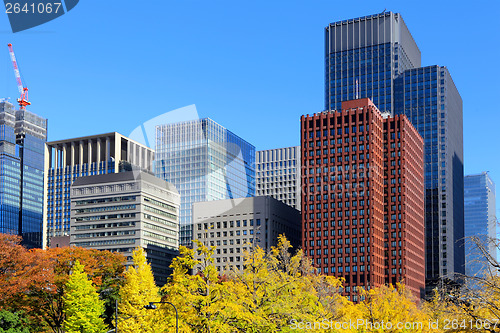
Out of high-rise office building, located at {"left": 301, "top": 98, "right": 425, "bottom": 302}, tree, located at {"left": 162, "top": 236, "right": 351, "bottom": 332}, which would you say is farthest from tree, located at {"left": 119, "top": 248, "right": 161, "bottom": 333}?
high-rise office building, located at {"left": 301, "top": 98, "right": 425, "bottom": 302}

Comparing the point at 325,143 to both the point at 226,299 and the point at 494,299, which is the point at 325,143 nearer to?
the point at 226,299

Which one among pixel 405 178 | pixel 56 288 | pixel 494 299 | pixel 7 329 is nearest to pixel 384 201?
Answer: pixel 405 178

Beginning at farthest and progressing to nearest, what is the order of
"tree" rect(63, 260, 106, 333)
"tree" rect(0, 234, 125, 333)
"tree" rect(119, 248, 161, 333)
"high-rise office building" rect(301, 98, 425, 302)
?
1. "high-rise office building" rect(301, 98, 425, 302)
2. "tree" rect(0, 234, 125, 333)
3. "tree" rect(63, 260, 106, 333)
4. "tree" rect(119, 248, 161, 333)

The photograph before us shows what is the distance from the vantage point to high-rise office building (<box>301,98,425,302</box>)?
181 m

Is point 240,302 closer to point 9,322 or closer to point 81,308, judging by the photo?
point 9,322

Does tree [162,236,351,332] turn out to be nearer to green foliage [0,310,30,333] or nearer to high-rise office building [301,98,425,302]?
green foliage [0,310,30,333]

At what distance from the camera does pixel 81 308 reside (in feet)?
278

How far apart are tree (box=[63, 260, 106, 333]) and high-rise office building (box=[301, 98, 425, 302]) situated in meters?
100

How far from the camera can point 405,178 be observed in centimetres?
19675

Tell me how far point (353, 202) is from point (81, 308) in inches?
4434

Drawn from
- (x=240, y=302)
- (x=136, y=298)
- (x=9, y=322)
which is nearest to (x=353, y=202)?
(x=136, y=298)

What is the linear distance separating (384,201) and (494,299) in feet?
567

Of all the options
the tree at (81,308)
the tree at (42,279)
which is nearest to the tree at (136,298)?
the tree at (81,308)

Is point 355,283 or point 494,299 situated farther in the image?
point 355,283
